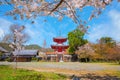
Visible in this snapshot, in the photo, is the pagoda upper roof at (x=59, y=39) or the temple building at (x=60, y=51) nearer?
the temple building at (x=60, y=51)

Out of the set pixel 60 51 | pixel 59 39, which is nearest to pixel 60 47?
pixel 60 51

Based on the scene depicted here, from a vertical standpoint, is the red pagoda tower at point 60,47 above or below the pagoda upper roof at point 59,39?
below

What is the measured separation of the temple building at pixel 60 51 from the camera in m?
66.0

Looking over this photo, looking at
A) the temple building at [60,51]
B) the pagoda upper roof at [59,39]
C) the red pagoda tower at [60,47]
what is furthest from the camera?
the pagoda upper roof at [59,39]

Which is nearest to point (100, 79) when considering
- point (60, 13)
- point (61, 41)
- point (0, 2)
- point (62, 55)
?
point (60, 13)

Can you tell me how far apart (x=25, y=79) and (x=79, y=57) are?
164 feet

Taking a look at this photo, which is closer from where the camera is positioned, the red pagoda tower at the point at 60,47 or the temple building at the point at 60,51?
the temple building at the point at 60,51

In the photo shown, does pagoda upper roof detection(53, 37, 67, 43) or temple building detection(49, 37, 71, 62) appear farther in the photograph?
pagoda upper roof detection(53, 37, 67, 43)

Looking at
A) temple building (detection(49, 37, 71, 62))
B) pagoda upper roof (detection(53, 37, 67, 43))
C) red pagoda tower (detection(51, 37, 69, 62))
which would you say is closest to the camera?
temple building (detection(49, 37, 71, 62))

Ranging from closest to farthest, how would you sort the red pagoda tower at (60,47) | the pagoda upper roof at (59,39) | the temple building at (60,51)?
the temple building at (60,51)
the red pagoda tower at (60,47)
the pagoda upper roof at (59,39)

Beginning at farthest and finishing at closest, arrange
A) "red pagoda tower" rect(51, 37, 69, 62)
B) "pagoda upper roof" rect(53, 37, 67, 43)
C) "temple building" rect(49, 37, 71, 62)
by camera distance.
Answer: "pagoda upper roof" rect(53, 37, 67, 43)
"red pagoda tower" rect(51, 37, 69, 62)
"temple building" rect(49, 37, 71, 62)

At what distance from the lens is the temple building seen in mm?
66000

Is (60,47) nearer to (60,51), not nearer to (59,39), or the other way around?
(60,51)

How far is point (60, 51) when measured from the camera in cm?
6944
